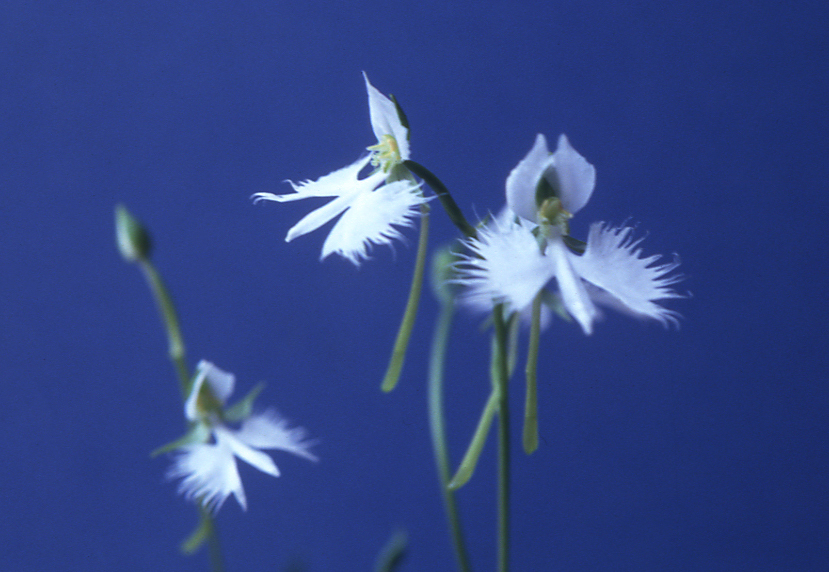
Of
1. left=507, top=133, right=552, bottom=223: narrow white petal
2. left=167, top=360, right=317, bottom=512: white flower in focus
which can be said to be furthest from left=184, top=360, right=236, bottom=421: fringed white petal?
left=507, top=133, right=552, bottom=223: narrow white petal

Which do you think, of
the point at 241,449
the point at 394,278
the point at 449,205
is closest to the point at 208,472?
the point at 241,449

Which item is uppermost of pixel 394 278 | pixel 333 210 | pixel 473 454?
pixel 394 278

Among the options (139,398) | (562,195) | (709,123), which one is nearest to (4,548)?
(139,398)

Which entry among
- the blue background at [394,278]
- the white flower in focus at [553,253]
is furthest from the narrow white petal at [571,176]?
the blue background at [394,278]

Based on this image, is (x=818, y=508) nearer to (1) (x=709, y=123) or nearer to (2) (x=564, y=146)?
(1) (x=709, y=123)

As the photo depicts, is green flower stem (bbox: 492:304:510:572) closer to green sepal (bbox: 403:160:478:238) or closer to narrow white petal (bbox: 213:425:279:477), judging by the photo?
green sepal (bbox: 403:160:478:238)

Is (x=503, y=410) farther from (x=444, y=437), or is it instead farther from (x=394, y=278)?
(x=394, y=278)
